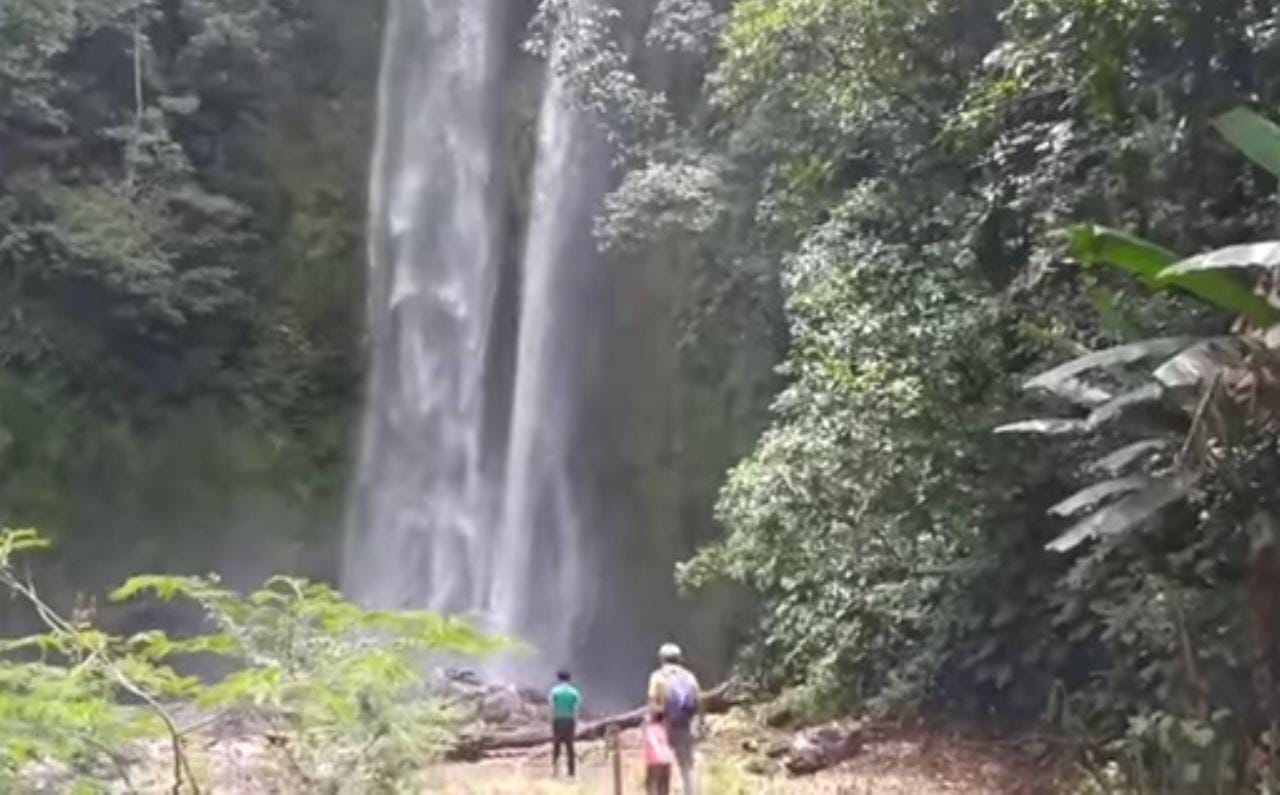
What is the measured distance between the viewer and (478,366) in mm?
23094

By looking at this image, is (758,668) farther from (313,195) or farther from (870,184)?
(313,195)

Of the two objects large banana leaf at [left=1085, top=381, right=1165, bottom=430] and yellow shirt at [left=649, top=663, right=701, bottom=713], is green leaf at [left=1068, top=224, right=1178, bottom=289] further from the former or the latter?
yellow shirt at [left=649, top=663, right=701, bottom=713]

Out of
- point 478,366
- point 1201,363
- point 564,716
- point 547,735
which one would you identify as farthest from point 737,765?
point 478,366

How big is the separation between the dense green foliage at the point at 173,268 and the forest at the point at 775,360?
53 mm

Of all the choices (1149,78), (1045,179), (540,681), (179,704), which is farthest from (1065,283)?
(540,681)

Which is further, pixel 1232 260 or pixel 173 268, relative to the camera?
pixel 173 268

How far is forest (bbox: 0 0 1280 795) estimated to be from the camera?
6.29 metres

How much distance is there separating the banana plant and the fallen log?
24.0 feet

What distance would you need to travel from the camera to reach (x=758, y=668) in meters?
17.2

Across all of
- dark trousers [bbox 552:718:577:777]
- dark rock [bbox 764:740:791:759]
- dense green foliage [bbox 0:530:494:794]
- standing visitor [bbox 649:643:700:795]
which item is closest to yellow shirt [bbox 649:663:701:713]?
standing visitor [bbox 649:643:700:795]

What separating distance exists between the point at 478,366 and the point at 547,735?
881 centimetres

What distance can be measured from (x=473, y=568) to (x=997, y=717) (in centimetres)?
1188

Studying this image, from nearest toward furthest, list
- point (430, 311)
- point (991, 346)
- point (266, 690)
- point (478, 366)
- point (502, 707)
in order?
point (266, 690), point (991, 346), point (502, 707), point (478, 366), point (430, 311)

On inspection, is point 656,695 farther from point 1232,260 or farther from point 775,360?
point 775,360
